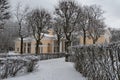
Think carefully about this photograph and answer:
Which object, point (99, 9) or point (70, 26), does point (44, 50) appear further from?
point (70, 26)

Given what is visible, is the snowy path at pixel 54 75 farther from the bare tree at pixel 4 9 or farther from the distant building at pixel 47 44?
the distant building at pixel 47 44

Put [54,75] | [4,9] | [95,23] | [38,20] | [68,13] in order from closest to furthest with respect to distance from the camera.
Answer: [54,75] < [4,9] < [68,13] < [38,20] < [95,23]

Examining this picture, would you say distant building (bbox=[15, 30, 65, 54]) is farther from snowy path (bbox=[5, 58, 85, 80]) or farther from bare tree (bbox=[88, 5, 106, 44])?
snowy path (bbox=[5, 58, 85, 80])

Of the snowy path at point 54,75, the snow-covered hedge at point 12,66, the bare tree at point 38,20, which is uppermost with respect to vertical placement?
the bare tree at point 38,20

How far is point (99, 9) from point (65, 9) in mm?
18690

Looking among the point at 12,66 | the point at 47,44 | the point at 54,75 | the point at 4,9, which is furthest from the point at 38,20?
the point at 54,75

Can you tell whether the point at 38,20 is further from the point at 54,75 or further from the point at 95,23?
the point at 54,75

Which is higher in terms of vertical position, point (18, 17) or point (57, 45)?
point (18, 17)

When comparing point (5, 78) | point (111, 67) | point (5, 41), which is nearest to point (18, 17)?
point (5, 41)

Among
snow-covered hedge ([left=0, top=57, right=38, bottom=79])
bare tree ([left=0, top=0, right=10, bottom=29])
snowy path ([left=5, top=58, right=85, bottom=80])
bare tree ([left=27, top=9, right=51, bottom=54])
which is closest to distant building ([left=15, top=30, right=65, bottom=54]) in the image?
bare tree ([left=27, top=9, right=51, bottom=54])

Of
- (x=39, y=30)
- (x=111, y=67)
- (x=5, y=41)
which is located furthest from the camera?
(x=5, y=41)

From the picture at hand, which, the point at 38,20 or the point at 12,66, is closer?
the point at 12,66

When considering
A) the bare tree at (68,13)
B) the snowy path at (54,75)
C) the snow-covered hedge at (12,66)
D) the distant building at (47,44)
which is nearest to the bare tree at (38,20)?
the bare tree at (68,13)

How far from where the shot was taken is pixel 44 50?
46.4 meters
